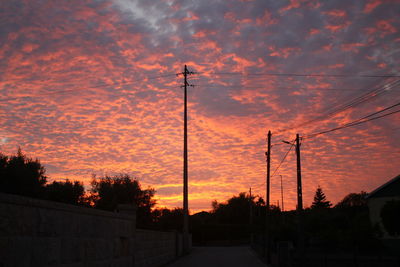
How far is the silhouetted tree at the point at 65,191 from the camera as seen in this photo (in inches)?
1371

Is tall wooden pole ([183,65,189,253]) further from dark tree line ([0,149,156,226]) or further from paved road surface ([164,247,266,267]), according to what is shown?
dark tree line ([0,149,156,226])

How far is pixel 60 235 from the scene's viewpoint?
27.5ft

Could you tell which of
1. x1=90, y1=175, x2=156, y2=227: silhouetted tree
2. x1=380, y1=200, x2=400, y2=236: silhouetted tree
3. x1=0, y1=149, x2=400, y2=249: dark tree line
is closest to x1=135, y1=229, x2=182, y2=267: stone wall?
x1=0, y1=149, x2=400, y2=249: dark tree line

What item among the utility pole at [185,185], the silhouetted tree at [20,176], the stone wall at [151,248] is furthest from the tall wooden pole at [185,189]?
the silhouetted tree at [20,176]

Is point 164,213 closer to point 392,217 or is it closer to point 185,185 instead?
point 185,185

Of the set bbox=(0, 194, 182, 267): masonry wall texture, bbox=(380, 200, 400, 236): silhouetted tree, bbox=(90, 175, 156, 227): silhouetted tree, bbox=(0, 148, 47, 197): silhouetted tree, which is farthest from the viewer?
bbox=(90, 175, 156, 227): silhouetted tree

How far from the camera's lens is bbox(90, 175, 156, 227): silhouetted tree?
159ft

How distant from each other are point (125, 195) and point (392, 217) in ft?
111

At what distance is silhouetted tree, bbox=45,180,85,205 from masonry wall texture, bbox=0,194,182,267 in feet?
72.5

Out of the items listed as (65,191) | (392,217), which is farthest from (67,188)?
(392,217)

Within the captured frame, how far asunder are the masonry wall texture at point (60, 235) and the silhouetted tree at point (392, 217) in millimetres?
14304

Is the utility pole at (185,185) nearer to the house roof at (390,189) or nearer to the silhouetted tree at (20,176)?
the silhouetted tree at (20,176)

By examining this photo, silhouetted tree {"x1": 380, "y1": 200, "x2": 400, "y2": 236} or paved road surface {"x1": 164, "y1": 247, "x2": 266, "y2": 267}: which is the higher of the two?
silhouetted tree {"x1": 380, "y1": 200, "x2": 400, "y2": 236}

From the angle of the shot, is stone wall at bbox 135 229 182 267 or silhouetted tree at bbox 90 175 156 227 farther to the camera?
silhouetted tree at bbox 90 175 156 227
